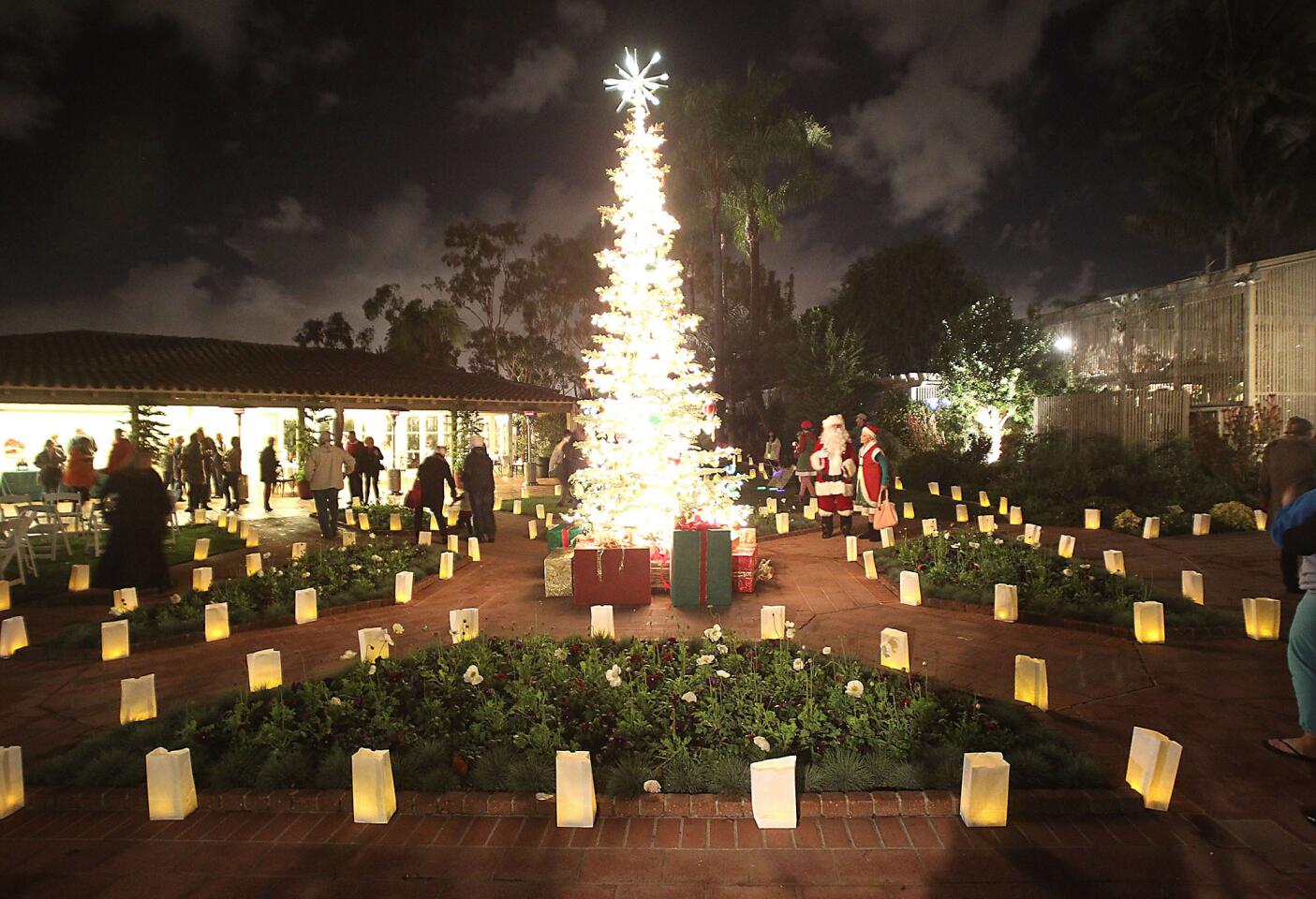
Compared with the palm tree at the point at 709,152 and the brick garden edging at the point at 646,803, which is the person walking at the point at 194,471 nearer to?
the brick garden edging at the point at 646,803

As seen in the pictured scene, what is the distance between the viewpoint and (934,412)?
72.2 feet

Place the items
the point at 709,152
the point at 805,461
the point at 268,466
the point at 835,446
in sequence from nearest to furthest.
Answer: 1. the point at 835,446
2. the point at 805,461
3. the point at 268,466
4. the point at 709,152

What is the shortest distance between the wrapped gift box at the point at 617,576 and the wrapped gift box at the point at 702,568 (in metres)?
0.33

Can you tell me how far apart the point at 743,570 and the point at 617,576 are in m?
1.43

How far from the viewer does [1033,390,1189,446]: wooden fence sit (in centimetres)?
1584

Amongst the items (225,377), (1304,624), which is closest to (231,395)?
(225,377)

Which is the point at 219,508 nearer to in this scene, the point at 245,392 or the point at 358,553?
the point at 245,392

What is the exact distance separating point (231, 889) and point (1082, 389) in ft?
68.4

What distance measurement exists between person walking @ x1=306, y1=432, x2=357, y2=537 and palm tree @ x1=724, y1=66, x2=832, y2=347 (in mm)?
21431

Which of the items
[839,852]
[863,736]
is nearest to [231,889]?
[839,852]

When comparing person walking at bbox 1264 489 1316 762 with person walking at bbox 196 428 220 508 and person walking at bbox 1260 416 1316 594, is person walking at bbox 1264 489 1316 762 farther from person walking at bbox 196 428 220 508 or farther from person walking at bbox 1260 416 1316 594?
person walking at bbox 196 428 220 508

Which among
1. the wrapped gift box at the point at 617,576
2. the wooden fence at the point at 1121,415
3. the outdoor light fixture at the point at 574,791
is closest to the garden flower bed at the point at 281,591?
the wrapped gift box at the point at 617,576

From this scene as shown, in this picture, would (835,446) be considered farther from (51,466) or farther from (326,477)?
(51,466)

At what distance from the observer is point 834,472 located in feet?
35.5
